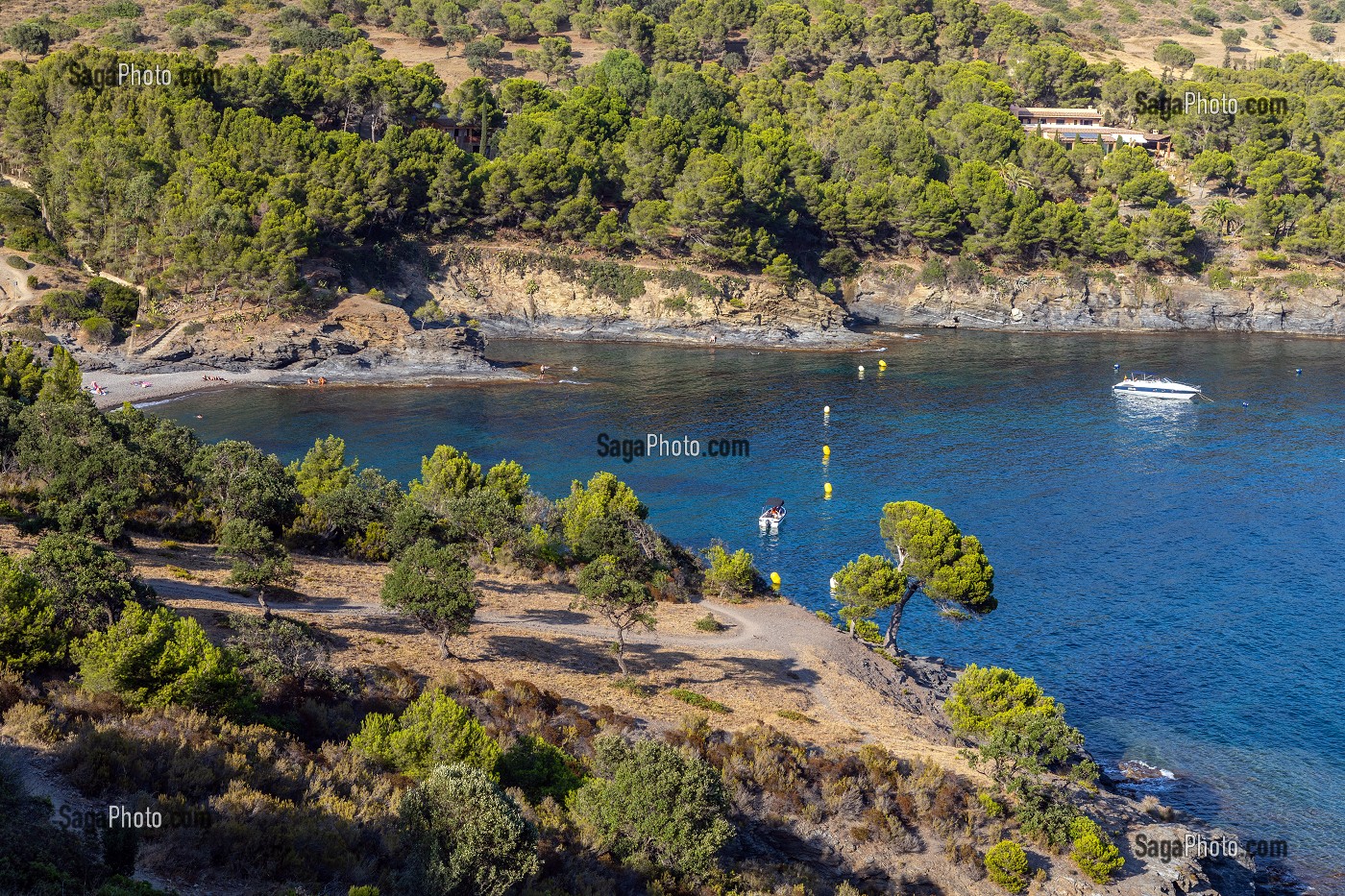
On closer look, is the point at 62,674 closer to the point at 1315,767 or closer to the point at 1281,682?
the point at 1315,767

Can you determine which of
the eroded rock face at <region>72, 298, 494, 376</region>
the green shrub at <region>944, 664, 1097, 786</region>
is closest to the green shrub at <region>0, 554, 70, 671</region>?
the green shrub at <region>944, 664, 1097, 786</region>

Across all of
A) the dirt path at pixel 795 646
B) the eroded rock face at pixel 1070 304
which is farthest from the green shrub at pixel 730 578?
the eroded rock face at pixel 1070 304

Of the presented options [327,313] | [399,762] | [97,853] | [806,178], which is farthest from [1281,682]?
[806,178]

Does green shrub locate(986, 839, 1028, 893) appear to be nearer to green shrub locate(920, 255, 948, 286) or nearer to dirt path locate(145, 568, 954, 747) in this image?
dirt path locate(145, 568, 954, 747)

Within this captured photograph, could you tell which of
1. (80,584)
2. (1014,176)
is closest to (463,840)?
(80,584)

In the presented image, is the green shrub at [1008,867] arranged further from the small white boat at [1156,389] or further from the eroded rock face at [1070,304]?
the eroded rock face at [1070,304]

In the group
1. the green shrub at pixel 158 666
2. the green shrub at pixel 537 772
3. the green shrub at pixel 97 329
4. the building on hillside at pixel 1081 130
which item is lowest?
the green shrub at pixel 537 772

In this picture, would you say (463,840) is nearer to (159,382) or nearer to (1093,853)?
(1093,853)
